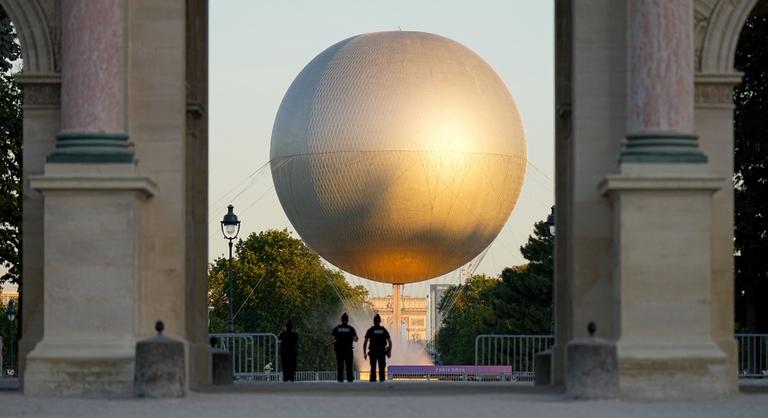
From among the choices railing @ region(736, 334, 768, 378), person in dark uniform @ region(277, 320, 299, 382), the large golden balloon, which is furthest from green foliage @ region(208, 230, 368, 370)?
person in dark uniform @ region(277, 320, 299, 382)

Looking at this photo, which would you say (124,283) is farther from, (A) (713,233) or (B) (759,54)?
(B) (759,54)

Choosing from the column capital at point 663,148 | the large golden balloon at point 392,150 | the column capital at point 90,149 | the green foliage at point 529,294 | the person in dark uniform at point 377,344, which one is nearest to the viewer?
the column capital at point 663,148

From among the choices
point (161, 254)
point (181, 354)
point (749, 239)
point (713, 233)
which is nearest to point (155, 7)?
point (161, 254)

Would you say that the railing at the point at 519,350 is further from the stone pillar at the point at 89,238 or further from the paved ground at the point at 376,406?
the stone pillar at the point at 89,238

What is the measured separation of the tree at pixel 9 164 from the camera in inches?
2798

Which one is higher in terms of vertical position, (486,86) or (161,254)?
(486,86)

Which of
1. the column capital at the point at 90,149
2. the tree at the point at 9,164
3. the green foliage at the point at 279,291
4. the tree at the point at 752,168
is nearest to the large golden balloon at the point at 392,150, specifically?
the tree at the point at 9,164

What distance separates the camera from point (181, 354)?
116ft

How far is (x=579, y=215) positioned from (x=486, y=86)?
8138cm

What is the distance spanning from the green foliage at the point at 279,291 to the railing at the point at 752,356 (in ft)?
392

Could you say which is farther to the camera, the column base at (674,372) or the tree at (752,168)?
the tree at (752,168)

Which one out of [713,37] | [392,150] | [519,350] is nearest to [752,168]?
[713,37]

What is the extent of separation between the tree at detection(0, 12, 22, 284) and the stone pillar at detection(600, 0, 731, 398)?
36.7m

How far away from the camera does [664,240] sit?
121ft
